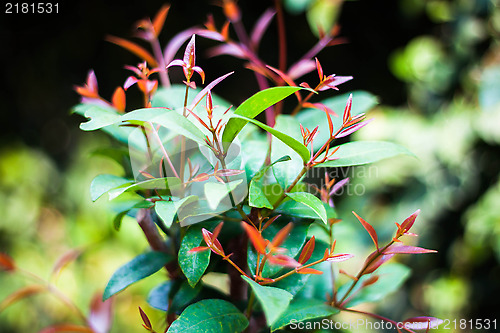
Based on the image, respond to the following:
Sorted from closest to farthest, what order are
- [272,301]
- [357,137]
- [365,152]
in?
[272,301], [365,152], [357,137]

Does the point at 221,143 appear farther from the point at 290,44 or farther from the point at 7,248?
the point at 7,248

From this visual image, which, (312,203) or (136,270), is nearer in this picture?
(312,203)

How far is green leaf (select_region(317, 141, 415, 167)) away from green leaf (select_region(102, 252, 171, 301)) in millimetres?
199

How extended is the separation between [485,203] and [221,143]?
995 mm

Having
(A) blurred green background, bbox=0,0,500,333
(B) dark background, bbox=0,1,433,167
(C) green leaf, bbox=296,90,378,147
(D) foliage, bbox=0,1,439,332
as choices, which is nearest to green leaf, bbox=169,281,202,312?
(D) foliage, bbox=0,1,439,332

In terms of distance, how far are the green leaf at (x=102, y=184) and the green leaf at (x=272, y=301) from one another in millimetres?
150

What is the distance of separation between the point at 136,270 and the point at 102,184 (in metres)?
0.10

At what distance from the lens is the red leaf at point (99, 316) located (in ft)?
1.65

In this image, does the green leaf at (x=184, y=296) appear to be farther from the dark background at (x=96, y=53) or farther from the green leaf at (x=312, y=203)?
the dark background at (x=96, y=53)

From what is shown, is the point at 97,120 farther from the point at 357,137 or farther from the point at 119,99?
the point at 357,137

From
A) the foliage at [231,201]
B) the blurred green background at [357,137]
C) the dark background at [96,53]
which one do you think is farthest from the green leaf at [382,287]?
the dark background at [96,53]

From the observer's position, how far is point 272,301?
0.74ft

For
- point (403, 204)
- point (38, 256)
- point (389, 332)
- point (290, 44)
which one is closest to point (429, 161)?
point (403, 204)

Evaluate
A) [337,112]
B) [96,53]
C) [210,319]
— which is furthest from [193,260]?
[96,53]
